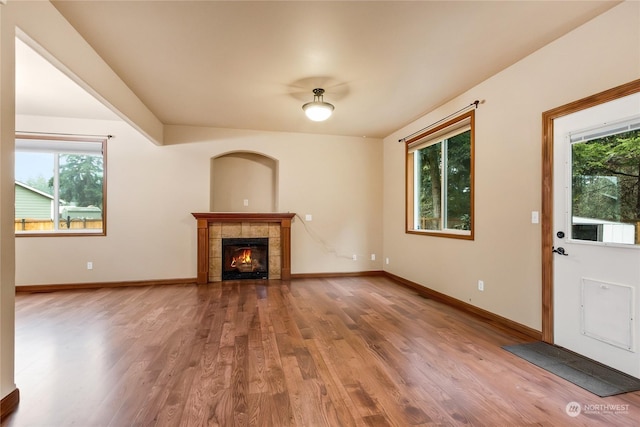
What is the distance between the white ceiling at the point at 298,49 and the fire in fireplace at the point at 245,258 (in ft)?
7.53

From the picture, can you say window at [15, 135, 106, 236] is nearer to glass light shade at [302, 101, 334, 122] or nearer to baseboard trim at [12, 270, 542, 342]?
baseboard trim at [12, 270, 542, 342]

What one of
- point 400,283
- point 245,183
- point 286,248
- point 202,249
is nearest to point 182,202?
point 202,249

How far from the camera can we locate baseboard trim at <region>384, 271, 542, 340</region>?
281cm

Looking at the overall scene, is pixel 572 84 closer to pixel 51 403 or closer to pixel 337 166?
pixel 337 166

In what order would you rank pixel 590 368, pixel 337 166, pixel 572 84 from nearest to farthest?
pixel 590 368
pixel 572 84
pixel 337 166

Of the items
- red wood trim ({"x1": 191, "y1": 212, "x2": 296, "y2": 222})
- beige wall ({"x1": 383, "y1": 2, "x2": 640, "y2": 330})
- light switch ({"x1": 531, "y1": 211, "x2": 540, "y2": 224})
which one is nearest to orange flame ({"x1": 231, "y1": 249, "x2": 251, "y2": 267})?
red wood trim ({"x1": 191, "y1": 212, "x2": 296, "y2": 222})

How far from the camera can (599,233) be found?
2.30m

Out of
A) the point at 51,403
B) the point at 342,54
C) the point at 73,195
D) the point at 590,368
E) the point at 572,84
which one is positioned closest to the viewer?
the point at 51,403

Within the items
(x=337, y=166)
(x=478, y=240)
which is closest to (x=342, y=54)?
(x=478, y=240)

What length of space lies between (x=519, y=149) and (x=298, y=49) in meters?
2.37

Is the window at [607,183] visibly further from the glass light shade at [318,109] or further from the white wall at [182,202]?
the white wall at [182,202]

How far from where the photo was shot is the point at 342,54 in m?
2.77

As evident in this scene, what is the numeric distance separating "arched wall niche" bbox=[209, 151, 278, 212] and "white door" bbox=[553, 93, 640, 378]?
13.9ft

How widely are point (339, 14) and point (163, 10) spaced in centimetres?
132
